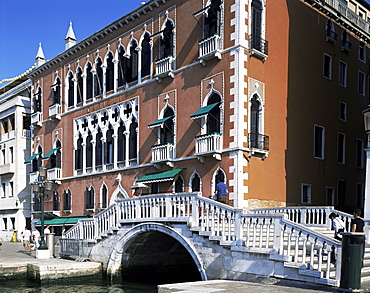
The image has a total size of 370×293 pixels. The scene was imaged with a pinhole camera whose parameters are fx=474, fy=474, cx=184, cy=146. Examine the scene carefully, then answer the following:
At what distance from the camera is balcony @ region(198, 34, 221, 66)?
1726 centimetres

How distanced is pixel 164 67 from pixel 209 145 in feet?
14.9

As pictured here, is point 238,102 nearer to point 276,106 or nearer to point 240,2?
point 276,106

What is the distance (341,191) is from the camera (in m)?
20.8

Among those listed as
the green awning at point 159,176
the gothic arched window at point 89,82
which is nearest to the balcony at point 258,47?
the green awning at point 159,176

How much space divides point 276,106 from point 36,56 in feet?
67.5

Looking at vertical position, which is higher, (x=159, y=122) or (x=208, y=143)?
(x=159, y=122)

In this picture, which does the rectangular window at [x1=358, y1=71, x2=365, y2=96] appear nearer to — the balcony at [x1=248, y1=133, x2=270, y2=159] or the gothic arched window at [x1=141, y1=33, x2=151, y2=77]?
the balcony at [x1=248, y1=133, x2=270, y2=159]

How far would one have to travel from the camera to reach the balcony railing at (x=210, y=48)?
17.2m

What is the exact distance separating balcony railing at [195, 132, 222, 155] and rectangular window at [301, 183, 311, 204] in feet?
13.9

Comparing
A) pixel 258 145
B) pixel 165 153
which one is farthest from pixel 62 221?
pixel 258 145

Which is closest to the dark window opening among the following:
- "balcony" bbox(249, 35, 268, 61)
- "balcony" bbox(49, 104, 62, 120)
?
"balcony" bbox(49, 104, 62, 120)

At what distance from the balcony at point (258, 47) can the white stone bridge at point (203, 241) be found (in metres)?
5.68

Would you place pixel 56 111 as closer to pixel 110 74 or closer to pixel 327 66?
pixel 110 74

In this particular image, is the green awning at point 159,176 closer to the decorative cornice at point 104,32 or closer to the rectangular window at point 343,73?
the decorative cornice at point 104,32
